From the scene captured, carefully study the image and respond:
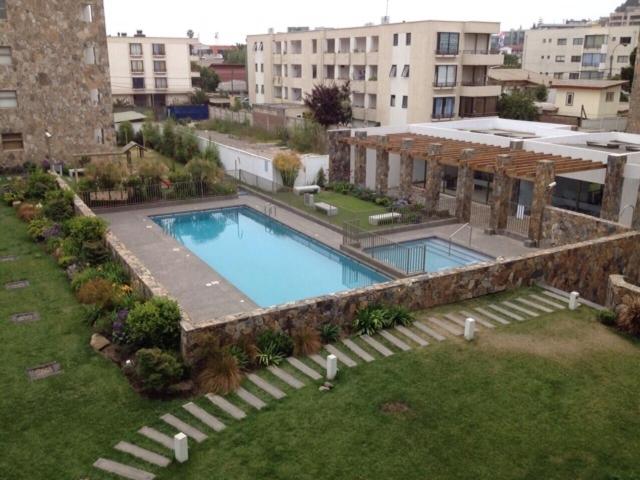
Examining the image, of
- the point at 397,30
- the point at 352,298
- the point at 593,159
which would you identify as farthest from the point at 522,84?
the point at 352,298

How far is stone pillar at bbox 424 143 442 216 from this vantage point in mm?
30109

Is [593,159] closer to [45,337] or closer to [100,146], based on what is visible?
[45,337]

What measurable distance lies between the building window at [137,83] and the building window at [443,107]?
43.1 m

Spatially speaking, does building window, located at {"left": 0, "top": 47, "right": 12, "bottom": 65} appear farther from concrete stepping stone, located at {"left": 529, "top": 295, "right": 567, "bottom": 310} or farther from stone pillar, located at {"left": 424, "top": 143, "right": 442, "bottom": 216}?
concrete stepping stone, located at {"left": 529, "top": 295, "right": 567, "bottom": 310}

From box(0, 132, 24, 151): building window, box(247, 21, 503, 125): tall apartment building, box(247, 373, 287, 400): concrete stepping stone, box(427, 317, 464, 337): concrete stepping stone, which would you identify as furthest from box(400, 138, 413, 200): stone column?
box(0, 132, 24, 151): building window

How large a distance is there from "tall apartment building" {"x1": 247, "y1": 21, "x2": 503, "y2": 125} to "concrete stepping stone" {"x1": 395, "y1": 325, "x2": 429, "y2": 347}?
3676cm

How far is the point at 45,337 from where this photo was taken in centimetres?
1506

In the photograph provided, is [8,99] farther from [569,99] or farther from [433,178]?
[569,99]

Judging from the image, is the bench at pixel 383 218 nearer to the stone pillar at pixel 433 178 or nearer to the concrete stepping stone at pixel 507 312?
the stone pillar at pixel 433 178

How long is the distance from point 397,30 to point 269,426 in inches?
1786

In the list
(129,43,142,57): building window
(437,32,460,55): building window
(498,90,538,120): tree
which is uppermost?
(129,43,142,57): building window

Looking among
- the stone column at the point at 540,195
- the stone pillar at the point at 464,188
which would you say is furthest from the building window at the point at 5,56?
the stone column at the point at 540,195

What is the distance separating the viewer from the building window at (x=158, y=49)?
7531cm

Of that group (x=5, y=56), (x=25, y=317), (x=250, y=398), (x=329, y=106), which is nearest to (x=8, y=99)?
(x=5, y=56)
